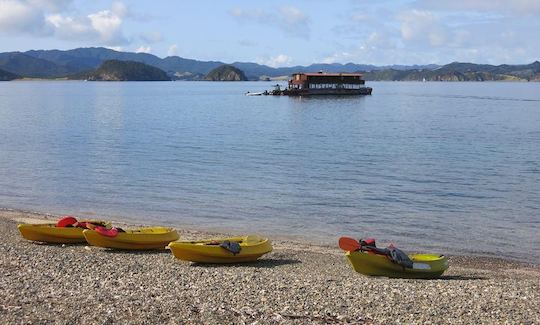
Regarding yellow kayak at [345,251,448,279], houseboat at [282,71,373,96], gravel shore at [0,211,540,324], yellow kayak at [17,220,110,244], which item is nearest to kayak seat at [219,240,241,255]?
gravel shore at [0,211,540,324]

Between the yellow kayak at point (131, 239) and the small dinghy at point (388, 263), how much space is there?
588 centimetres

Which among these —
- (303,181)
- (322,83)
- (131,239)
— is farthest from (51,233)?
(322,83)

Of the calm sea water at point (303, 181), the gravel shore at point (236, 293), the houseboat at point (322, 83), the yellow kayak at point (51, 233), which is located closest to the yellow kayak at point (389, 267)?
the gravel shore at point (236, 293)

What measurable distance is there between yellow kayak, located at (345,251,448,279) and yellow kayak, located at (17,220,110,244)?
8850 millimetres

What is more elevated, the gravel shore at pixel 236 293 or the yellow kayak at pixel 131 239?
the gravel shore at pixel 236 293

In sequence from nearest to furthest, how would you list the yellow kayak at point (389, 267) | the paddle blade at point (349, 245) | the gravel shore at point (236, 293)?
the gravel shore at point (236, 293) < the yellow kayak at point (389, 267) < the paddle blade at point (349, 245)

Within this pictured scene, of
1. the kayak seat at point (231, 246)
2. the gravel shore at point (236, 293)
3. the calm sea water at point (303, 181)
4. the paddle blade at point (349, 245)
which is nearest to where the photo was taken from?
the gravel shore at point (236, 293)

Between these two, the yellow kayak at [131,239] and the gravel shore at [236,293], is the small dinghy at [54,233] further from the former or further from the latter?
the gravel shore at [236,293]

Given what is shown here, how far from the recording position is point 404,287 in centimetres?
1398

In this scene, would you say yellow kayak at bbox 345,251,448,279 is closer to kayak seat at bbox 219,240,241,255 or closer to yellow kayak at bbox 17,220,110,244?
kayak seat at bbox 219,240,241,255

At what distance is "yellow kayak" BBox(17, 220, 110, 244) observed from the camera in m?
19.5

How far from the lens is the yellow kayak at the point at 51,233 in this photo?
19531 mm

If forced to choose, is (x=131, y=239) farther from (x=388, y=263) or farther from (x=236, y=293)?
(x=388, y=263)

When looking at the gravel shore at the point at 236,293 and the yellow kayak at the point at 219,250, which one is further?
the yellow kayak at the point at 219,250
